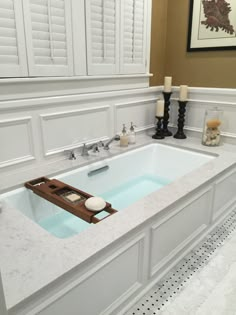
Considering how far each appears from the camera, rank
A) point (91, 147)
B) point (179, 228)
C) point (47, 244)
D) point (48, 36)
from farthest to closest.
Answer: point (91, 147)
point (48, 36)
point (179, 228)
point (47, 244)

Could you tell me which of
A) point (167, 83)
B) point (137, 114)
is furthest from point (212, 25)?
point (137, 114)

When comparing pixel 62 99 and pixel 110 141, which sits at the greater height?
pixel 62 99

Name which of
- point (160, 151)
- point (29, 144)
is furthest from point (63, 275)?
point (160, 151)

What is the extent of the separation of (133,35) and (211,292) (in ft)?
6.99

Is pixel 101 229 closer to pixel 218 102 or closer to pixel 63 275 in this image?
pixel 63 275

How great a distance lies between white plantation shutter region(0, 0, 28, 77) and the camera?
5.07 feet

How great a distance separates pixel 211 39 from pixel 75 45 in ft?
4.35

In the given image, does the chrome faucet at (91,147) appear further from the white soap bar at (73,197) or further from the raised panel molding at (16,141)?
the white soap bar at (73,197)

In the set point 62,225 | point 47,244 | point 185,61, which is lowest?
point 62,225

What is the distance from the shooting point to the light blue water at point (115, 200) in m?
1.84

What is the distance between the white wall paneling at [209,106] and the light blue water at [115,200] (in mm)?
738

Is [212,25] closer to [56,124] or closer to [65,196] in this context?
[56,124]

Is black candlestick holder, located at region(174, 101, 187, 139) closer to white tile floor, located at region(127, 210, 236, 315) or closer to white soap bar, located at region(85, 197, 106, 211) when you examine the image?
white tile floor, located at region(127, 210, 236, 315)

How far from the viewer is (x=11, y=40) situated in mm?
1600
